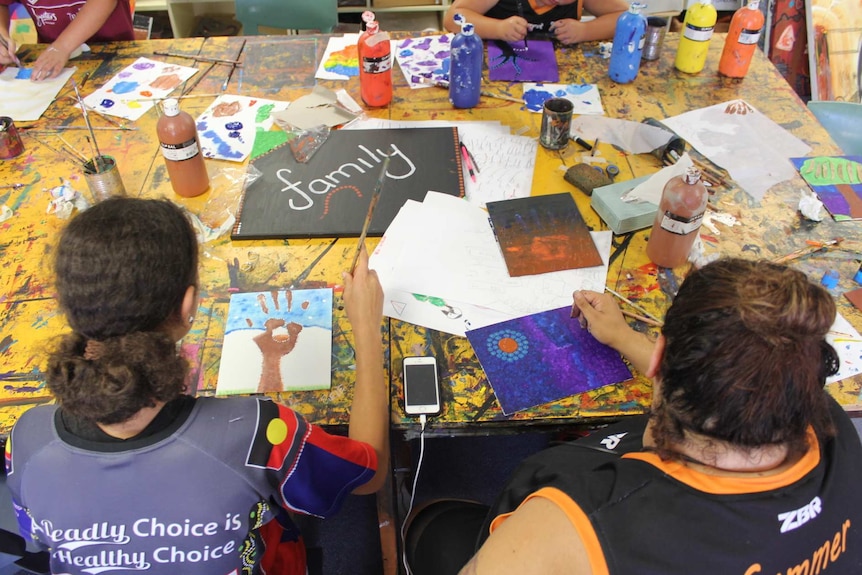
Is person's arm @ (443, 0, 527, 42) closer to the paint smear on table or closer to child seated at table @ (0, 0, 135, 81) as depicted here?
the paint smear on table

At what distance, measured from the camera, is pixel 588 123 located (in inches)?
69.6

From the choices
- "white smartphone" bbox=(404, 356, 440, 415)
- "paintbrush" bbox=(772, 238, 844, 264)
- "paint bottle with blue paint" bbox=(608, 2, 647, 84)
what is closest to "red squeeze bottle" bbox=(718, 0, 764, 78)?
"paint bottle with blue paint" bbox=(608, 2, 647, 84)

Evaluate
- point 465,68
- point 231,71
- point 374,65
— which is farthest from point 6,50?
point 465,68

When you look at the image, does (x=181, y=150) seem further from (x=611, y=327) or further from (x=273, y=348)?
(x=611, y=327)

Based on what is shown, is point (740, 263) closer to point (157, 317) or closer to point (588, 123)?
point (157, 317)

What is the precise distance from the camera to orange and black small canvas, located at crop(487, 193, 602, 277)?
1368mm

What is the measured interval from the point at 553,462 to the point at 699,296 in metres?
0.35

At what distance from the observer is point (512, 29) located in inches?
79.0

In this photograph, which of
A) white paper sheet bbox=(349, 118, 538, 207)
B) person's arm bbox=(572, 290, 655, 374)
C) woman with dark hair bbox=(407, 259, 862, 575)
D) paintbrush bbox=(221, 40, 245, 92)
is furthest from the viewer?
paintbrush bbox=(221, 40, 245, 92)

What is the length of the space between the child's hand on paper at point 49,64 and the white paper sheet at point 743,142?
1.82 m

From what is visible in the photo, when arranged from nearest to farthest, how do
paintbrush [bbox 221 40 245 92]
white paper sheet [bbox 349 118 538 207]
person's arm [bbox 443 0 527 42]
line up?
white paper sheet [bbox 349 118 538 207], paintbrush [bbox 221 40 245 92], person's arm [bbox 443 0 527 42]

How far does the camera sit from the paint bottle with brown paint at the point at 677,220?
4.14 ft

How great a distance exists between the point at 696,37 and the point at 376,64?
965 mm

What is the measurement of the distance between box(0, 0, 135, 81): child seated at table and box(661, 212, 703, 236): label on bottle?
1.83m
